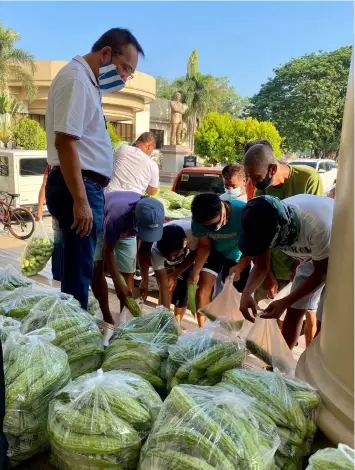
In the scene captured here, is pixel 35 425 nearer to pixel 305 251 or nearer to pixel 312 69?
pixel 305 251

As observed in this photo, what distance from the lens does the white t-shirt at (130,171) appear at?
14.8 ft

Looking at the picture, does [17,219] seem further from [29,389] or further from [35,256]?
[29,389]

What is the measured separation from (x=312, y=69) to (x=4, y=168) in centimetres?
2448

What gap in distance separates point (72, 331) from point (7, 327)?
9.9 inches

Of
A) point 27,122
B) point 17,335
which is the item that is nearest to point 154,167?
point 17,335

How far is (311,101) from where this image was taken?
28.2 m

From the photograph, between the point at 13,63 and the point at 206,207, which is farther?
the point at 13,63

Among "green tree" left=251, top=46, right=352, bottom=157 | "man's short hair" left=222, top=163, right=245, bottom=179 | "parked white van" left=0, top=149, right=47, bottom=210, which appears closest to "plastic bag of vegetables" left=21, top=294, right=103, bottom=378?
"man's short hair" left=222, top=163, right=245, bottom=179

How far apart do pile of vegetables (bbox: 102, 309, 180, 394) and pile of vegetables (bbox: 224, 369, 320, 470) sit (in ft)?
0.91

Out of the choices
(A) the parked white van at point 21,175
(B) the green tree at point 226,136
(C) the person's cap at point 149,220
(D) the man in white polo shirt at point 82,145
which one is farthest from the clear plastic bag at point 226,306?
(B) the green tree at point 226,136

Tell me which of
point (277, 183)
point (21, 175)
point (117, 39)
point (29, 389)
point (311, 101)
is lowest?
point (29, 389)

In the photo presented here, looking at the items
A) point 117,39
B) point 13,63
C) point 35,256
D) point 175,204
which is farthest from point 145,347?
point 13,63

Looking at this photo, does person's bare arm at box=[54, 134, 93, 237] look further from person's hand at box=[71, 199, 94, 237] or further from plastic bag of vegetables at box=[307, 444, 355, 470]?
plastic bag of vegetables at box=[307, 444, 355, 470]

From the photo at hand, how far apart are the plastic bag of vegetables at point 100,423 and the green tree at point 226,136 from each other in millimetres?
18216
